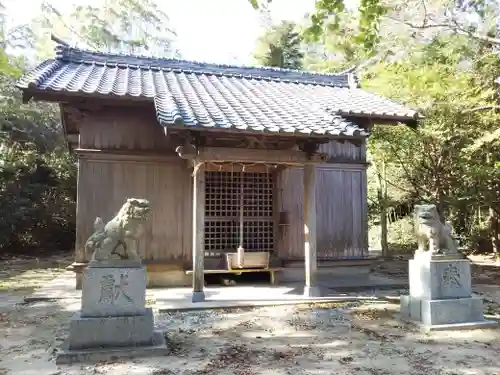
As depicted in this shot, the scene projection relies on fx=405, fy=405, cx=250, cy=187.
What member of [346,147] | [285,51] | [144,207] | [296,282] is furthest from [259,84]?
[285,51]

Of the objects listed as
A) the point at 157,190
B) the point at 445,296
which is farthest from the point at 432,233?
the point at 157,190

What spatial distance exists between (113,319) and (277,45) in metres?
19.3

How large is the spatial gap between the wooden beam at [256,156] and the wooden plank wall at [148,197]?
6.42ft

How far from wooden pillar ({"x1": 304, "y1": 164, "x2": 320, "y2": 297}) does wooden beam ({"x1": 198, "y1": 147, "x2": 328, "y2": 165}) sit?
23 centimetres

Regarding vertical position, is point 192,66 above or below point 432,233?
above

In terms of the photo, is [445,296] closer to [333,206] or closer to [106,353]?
[333,206]

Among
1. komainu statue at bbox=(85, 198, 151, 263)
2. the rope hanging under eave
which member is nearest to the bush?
the rope hanging under eave

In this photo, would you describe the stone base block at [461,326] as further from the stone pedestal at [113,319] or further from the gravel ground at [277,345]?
the stone pedestal at [113,319]

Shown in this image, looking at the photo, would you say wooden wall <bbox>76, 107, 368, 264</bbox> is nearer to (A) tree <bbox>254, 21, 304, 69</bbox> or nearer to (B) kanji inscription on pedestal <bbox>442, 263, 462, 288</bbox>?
(B) kanji inscription on pedestal <bbox>442, 263, 462, 288</bbox>

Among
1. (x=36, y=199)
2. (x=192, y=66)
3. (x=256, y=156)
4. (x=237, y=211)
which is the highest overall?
(x=192, y=66)

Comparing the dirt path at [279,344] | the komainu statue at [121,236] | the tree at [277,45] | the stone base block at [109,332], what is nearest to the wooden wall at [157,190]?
the dirt path at [279,344]

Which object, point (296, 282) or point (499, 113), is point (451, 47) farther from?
point (296, 282)

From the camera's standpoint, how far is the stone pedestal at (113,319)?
4449 millimetres

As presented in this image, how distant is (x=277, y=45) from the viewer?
70.2 feet
